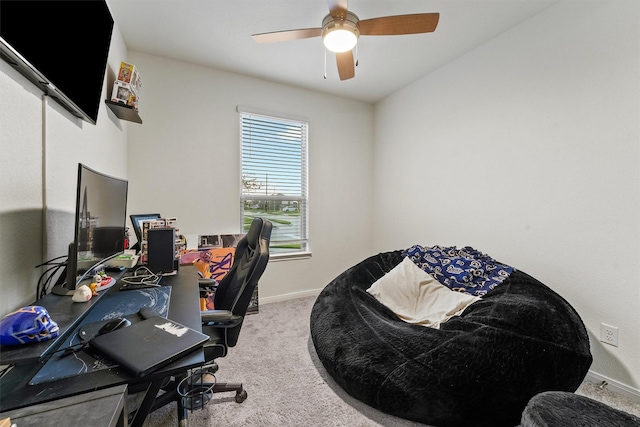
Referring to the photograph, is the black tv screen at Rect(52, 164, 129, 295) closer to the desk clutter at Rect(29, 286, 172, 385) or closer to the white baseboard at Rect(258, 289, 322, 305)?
Answer: the desk clutter at Rect(29, 286, 172, 385)

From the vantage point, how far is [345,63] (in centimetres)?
230

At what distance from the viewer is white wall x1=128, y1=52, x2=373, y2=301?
2797 millimetres

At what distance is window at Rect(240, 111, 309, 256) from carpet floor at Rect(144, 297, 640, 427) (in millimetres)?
1368

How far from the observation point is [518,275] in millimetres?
2033

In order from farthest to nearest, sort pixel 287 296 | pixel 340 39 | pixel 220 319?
1. pixel 287 296
2. pixel 340 39
3. pixel 220 319

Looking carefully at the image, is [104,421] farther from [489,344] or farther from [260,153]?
[260,153]

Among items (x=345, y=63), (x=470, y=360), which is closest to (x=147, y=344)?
(x=470, y=360)

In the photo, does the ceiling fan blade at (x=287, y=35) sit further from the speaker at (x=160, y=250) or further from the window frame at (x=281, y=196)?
the speaker at (x=160, y=250)

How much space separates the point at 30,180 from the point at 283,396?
167 cm

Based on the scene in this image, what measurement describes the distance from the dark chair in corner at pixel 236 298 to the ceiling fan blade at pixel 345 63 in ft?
4.88

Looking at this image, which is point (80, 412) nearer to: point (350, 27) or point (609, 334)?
point (350, 27)

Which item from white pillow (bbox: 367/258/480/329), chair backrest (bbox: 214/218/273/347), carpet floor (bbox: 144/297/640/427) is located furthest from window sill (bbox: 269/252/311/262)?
chair backrest (bbox: 214/218/273/347)

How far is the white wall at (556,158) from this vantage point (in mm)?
1796

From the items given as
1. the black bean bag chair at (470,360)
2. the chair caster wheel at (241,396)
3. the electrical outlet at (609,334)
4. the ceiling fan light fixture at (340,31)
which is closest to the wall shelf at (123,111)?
the ceiling fan light fixture at (340,31)
